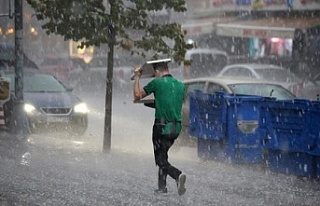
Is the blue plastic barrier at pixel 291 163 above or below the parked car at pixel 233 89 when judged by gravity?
below

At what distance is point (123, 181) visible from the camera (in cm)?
1184

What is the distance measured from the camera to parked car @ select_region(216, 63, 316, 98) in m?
25.6

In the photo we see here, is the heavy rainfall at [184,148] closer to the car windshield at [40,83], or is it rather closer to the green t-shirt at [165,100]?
the car windshield at [40,83]

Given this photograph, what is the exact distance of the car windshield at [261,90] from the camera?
1566cm

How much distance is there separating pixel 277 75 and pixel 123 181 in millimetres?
15835

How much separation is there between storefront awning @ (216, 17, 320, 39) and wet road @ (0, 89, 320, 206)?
1579 centimetres

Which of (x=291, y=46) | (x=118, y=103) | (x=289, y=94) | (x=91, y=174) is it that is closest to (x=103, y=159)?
(x=91, y=174)

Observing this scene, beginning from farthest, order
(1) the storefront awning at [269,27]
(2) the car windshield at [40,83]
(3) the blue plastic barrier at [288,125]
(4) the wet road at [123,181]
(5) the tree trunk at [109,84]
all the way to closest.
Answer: (1) the storefront awning at [269,27] < (2) the car windshield at [40,83] < (5) the tree trunk at [109,84] < (3) the blue plastic barrier at [288,125] < (4) the wet road at [123,181]

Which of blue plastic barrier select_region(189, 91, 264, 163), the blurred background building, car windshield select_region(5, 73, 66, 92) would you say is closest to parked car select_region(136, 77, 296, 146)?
blue plastic barrier select_region(189, 91, 264, 163)

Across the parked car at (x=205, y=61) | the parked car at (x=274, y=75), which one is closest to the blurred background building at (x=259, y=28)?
the parked car at (x=205, y=61)

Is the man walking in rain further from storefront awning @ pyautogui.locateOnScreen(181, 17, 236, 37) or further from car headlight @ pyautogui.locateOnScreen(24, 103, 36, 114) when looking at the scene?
storefront awning @ pyautogui.locateOnScreen(181, 17, 236, 37)

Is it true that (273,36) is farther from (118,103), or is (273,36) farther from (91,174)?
(91,174)

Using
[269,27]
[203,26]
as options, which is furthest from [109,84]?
[203,26]

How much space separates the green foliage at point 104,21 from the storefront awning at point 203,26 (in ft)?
60.6
